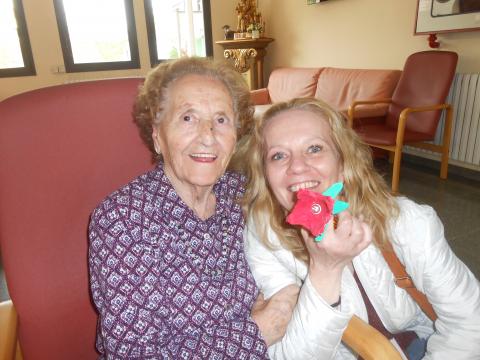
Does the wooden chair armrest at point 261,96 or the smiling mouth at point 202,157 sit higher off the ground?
the smiling mouth at point 202,157

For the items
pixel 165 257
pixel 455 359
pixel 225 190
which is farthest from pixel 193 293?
pixel 455 359

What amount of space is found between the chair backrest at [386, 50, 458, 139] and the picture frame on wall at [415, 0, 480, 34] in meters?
0.27

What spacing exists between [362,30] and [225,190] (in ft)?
13.1

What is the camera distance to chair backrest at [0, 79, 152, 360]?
0.90 metres

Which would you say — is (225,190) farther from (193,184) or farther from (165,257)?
(165,257)

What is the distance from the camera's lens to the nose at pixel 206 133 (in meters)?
0.98

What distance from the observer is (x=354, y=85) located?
410 cm

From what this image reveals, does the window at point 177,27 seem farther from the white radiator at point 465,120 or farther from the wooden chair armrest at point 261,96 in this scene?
the white radiator at point 465,120

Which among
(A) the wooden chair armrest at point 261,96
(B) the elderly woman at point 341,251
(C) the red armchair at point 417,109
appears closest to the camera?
(B) the elderly woman at point 341,251

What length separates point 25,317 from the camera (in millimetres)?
939

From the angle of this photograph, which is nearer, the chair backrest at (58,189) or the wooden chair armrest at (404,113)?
the chair backrest at (58,189)

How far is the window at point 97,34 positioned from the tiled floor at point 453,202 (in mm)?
4335

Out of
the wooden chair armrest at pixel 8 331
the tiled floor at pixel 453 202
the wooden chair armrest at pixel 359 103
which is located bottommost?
the tiled floor at pixel 453 202

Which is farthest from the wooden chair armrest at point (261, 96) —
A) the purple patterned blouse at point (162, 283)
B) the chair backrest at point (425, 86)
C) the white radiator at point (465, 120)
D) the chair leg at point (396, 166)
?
the purple patterned blouse at point (162, 283)
